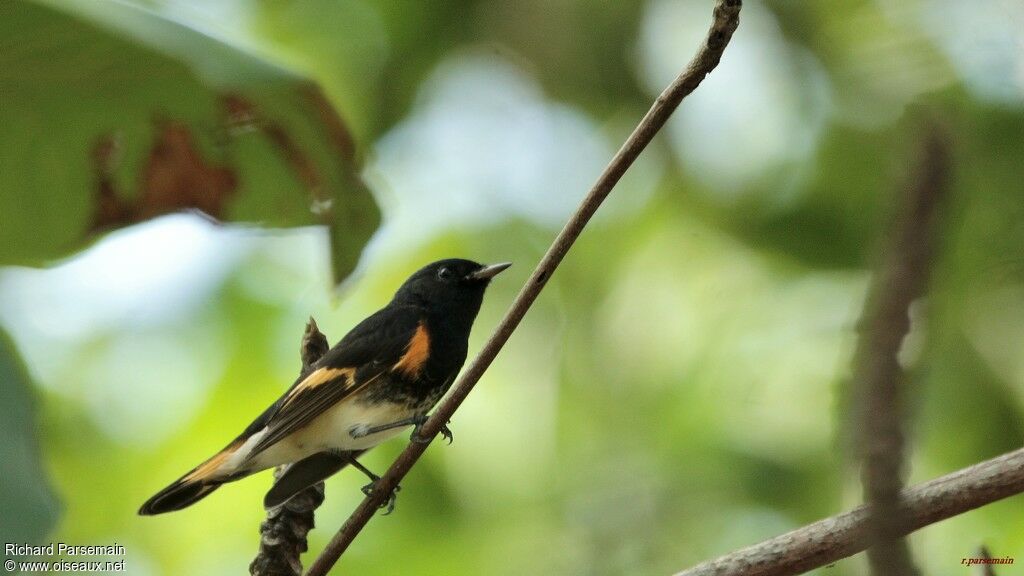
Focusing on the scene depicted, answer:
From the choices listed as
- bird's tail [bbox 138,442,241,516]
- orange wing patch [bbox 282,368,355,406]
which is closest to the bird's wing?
orange wing patch [bbox 282,368,355,406]

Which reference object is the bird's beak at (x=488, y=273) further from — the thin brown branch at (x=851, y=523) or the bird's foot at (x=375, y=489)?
the thin brown branch at (x=851, y=523)

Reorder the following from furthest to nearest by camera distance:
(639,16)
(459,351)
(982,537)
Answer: (639,16) → (982,537) → (459,351)

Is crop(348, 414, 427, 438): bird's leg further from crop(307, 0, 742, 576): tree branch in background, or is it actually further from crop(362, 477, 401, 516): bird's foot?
crop(307, 0, 742, 576): tree branch in background

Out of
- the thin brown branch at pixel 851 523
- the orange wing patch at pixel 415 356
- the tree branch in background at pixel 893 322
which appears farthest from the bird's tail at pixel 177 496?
the tree branch in background at pixel 893 322

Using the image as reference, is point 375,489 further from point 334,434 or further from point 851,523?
point 334,434

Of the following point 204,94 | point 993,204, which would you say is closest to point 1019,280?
point 993,204

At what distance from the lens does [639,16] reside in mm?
4871

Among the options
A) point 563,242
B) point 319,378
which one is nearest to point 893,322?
point 563,242

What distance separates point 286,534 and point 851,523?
126cm

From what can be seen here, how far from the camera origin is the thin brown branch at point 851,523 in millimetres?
1466

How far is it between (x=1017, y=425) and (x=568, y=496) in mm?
1802

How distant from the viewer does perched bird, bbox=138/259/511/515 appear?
280cm

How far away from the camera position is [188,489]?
2.80 metres

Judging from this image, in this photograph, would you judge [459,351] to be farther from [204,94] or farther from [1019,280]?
[1019,280]
